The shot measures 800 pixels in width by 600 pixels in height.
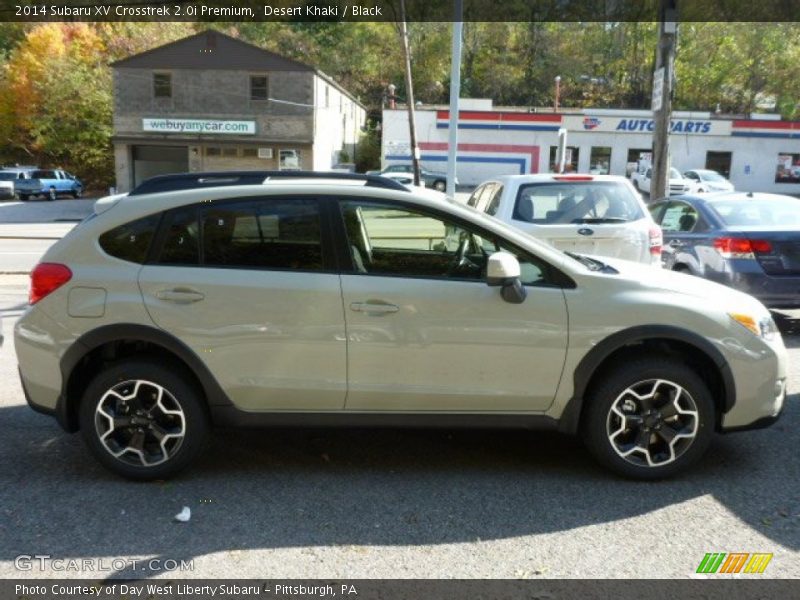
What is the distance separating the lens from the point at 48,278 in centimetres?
389

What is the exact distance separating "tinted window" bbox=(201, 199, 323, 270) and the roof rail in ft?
0.77

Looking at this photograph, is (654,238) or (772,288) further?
(654,238)

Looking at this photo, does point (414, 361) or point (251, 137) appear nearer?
point (414, 361)

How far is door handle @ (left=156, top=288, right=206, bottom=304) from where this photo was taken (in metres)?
3.83

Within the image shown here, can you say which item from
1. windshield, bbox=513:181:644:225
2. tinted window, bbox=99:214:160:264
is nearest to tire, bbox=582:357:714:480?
tinted window, bbox=99:214:160:264

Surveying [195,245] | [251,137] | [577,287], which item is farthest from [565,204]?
[251,137]

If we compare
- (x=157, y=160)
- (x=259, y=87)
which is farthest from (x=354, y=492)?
(x=157, y=160)

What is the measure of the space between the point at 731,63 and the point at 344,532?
60.5 m

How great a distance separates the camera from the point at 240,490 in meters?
3.88

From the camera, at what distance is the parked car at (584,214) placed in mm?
7398

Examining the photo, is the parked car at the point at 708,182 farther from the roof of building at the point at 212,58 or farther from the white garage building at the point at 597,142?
the roof of building at the point at 212,58

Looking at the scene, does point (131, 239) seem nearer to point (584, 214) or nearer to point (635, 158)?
point (584, 214)

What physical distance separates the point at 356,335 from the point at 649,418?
1.68 m

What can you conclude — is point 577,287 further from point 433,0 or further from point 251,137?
point 433,0
